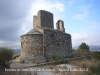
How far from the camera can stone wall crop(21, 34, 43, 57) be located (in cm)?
1611

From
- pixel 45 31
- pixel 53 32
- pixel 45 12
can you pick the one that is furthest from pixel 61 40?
pixel 45 12

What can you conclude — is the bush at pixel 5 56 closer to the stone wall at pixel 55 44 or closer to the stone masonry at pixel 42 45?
the stone masonry at pixel 42 45

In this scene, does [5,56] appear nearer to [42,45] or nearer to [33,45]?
[33,45]

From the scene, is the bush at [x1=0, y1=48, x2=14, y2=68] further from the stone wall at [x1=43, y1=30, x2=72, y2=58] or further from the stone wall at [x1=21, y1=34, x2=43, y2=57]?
the stone wall at [x1=43, y1=30, x2=72, y2=58]

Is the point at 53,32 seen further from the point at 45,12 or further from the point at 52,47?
the point at 45,12

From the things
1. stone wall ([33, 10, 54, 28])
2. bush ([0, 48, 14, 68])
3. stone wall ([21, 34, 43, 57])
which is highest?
stone wall ([33, 10, 54, 28])

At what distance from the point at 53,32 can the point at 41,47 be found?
2804 millimetres

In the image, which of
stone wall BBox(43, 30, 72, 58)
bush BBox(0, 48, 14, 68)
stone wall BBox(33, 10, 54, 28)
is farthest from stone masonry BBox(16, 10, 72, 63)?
bush BBox(0, 48, 14, 68)

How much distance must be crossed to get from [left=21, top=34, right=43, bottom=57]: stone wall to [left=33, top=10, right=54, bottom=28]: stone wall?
434 centimetres

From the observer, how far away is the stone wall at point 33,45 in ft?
52.9

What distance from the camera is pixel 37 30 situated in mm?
18016

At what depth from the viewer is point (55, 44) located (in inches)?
677

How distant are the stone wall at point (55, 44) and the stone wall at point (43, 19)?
3822mm

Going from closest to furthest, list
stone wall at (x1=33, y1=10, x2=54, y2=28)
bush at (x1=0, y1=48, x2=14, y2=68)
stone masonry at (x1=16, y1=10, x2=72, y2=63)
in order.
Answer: bush at (x1=0, y1=48, x2=14, y2=68), stone masonry at (x1=16, y1=10, x2=72, y2=63), stone wall at (x1=33, y1=10, x2=54, y2=28)
